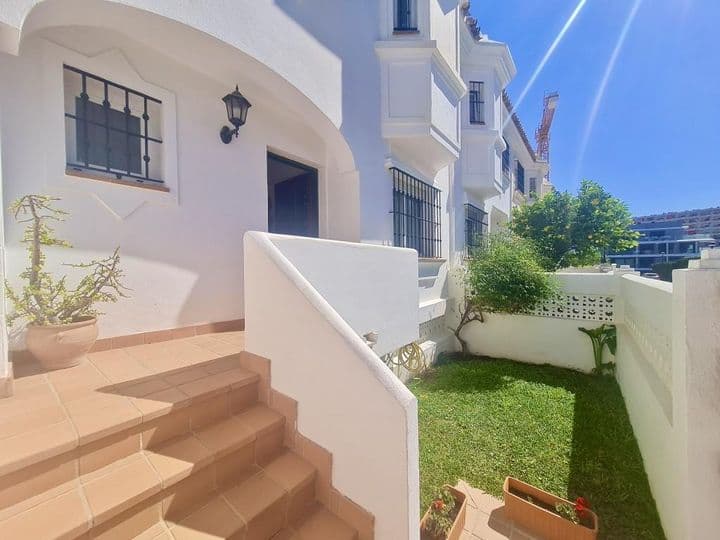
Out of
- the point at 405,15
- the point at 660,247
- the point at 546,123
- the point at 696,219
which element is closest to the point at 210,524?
the point at 405,15

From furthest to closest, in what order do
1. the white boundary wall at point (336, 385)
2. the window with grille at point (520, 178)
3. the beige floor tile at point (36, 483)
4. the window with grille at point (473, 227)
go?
the window with grille at point (520, 178) < the window with grille at point (473, 227) < the white boundary wall at point (336, 385) < the beige floor tile at point (36, 483)

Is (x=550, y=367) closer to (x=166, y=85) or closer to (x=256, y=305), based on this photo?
(x=256, y=305)

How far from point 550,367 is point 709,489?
5.02 m

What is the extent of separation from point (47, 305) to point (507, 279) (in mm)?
6935

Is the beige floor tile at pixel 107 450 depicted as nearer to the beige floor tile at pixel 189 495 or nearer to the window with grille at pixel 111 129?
the beige floor tile at pixel 189 495

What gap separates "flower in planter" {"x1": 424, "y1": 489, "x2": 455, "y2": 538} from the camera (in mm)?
2396

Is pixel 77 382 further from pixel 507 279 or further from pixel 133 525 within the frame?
pixel 507 279

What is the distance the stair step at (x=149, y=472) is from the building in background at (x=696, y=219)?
9485 cm

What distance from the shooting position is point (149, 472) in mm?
1690

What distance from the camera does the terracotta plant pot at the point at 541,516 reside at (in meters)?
2.45

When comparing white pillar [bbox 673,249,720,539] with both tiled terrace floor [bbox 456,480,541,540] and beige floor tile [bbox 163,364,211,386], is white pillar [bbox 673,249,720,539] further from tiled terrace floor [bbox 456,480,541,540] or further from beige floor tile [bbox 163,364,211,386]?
beige floor tile [bbox 163,364,211,386]

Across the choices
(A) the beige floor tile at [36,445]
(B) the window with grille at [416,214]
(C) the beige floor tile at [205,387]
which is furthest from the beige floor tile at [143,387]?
(B) the window with grille at [416,214]

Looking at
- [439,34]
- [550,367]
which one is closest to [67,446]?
[550,367]

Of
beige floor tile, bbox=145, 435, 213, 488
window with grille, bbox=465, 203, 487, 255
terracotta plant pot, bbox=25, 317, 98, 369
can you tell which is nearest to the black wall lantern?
terracotta plant pot, bbox=25, 317, 98, 369
